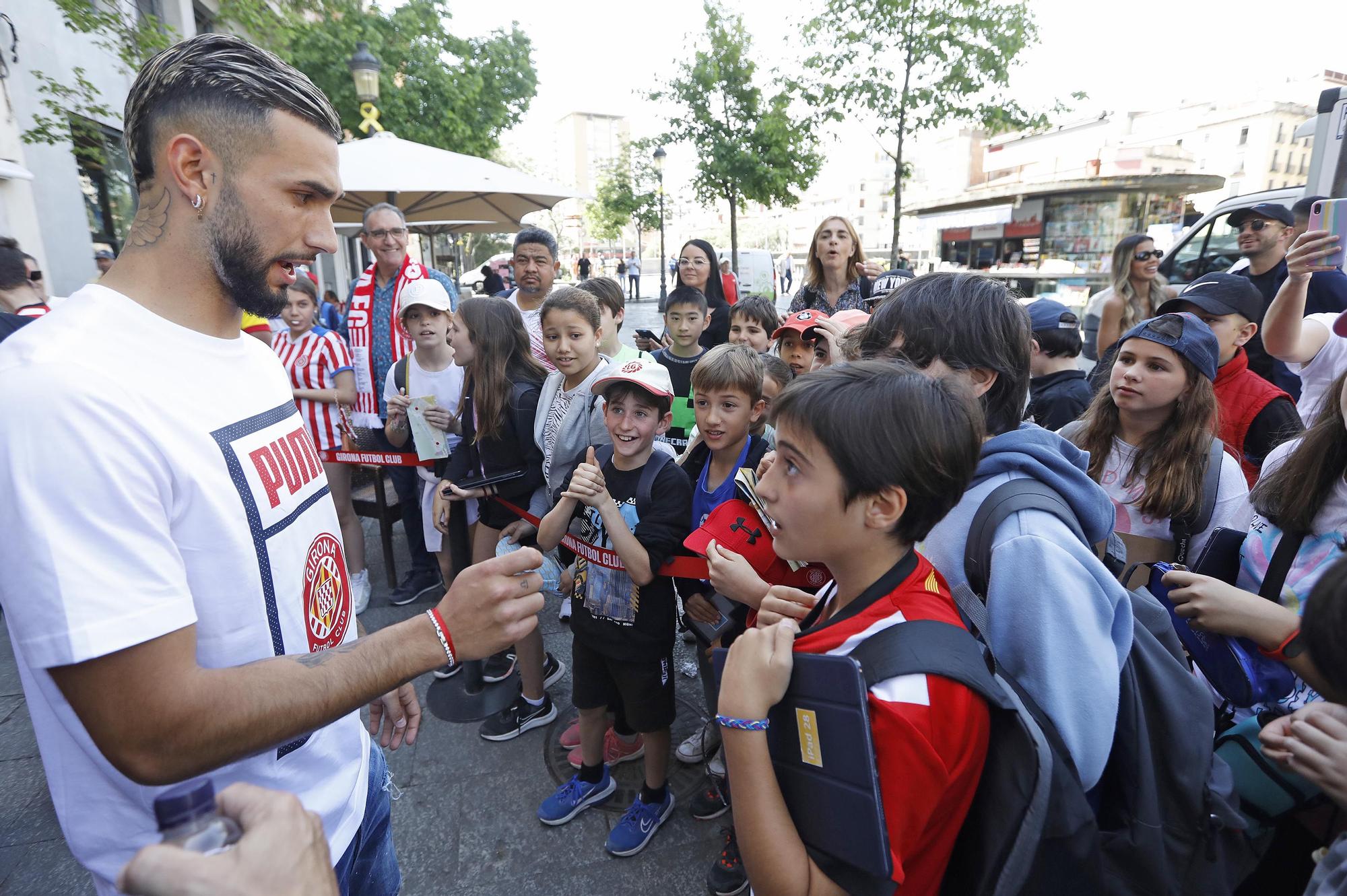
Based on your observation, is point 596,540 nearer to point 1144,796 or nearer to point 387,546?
point 1144,796

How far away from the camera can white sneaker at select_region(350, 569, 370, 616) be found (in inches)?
180

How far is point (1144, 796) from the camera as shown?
1.29 m

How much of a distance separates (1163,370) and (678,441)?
8.25 feet

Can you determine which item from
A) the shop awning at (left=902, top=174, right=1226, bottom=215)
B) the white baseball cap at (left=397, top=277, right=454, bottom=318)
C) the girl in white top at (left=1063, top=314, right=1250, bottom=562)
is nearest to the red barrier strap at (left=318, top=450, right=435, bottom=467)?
the white baseball cap at (left=397, top=277, right=454, bottom=318)

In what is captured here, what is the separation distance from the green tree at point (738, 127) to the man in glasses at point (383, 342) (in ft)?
39.7

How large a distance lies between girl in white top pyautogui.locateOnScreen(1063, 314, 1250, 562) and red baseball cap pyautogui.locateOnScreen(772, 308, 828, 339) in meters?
1.36

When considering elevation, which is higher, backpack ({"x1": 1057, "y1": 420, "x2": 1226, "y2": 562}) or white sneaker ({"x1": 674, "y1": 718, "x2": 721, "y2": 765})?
backpack ({"x1": 1057, "y1": 420, "x2": 1226, "y2": 562})

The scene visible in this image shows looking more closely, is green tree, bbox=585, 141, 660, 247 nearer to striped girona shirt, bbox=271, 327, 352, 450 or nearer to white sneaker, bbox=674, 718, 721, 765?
striped girona shirt, bbox=271, 327, 352, 450

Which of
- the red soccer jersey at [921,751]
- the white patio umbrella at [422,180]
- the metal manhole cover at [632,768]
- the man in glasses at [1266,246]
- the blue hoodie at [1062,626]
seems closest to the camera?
the red soccer jersey at [921,751]

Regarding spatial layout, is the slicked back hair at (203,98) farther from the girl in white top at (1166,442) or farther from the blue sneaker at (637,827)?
the girl in white top at (1166,442)

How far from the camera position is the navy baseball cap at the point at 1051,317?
3.68 meters

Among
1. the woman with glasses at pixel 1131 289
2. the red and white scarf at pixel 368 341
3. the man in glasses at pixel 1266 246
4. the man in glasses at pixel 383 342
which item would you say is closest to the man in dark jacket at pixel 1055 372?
the man in glasses at pixel 1266 246

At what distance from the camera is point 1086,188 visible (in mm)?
18969

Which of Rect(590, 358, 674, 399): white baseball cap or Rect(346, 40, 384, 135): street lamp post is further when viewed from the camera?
Rect(346, 40, 384, 135): street lamp post
